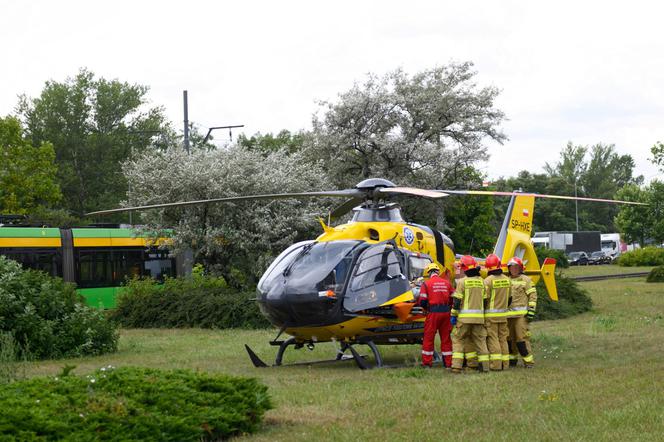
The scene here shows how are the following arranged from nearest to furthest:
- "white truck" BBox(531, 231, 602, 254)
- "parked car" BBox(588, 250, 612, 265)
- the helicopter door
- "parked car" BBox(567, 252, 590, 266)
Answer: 1. the helicopter door
2. "parked car" BBox(567, 252, 590, 266)
3. "parked car" BBox(588, 250, 612, 265)
4. "white truck" BBox(531, 231, 602, 254)

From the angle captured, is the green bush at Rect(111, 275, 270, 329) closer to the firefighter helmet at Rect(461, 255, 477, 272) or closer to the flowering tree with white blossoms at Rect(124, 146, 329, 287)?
the flowering tree with white blossoms at Rect(124, 146, 329, 287)

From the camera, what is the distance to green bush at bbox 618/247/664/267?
69125mm

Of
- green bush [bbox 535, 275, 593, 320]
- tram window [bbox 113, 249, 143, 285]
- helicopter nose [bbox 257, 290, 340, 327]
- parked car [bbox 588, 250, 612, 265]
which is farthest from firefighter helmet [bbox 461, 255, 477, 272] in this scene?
parked car [bbox 588, 250, 612, 265]

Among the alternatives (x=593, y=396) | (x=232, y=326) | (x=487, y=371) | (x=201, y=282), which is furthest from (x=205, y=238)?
(x=593, y=396)

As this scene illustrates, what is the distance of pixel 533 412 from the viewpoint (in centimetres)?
1028

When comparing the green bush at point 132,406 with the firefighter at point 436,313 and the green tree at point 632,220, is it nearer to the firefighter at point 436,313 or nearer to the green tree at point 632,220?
the firefighter at point 436,313

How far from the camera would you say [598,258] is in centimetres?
8275

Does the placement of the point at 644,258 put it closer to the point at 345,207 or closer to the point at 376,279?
the point at 345,207

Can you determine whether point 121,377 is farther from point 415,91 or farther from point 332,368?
point 415,91

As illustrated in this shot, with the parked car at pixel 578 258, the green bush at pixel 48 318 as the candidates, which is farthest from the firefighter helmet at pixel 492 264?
the parked car at pixel 578 258

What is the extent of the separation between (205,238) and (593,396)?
1665cm

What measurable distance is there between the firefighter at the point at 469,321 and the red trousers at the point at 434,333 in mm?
176

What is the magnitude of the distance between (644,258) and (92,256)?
162 ft

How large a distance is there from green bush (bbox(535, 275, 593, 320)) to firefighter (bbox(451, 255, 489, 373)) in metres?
10.2
